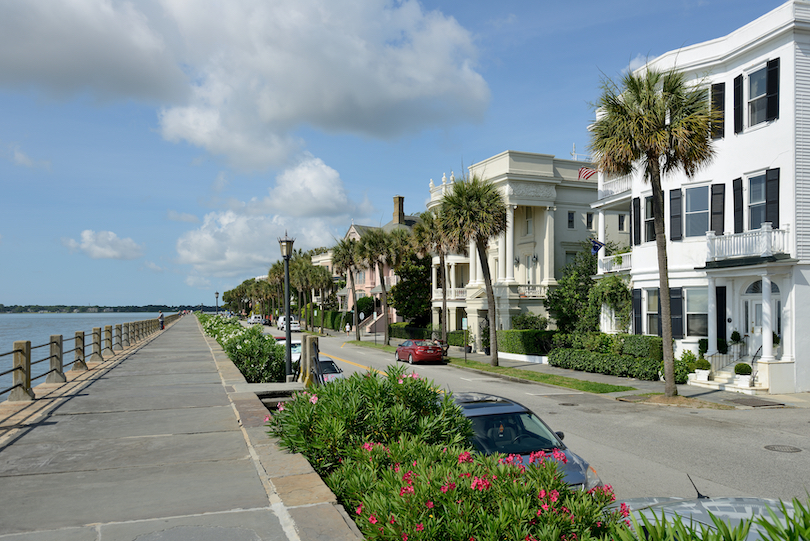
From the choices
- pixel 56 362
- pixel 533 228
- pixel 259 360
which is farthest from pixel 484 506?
pixel 533 228

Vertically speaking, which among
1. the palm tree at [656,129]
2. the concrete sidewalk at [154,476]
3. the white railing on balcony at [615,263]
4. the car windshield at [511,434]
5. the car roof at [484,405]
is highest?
the palm tree at [656,129]

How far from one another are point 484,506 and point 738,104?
21.9m

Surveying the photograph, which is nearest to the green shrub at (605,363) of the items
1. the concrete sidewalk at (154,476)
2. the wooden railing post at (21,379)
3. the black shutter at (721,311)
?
the black shutter at (721,311)

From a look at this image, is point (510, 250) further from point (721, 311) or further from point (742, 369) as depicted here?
point (742, 369)

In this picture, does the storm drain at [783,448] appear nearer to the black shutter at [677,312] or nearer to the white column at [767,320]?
the white column at [767,320]

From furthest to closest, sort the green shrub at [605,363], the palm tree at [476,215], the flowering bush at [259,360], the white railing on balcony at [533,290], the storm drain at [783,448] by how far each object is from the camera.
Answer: the white railing on balcony at [533,290] → the palm tree at [476,215] → the green shrub at [605,363] → the flowering bush at [259,360] → the storm drain at [783,448]

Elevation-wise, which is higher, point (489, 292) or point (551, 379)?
point (489, 292)

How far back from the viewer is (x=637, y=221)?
25797mm

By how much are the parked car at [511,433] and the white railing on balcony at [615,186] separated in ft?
69.0

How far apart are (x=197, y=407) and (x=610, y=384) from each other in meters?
16.2

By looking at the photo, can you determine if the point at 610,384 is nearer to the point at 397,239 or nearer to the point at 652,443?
the point at 652,443

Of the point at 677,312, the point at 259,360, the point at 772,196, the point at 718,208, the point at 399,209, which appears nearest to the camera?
the point at 259,360

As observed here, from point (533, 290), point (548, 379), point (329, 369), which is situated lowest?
point (548, 379)

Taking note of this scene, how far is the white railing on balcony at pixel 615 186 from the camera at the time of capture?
27.3 meters
